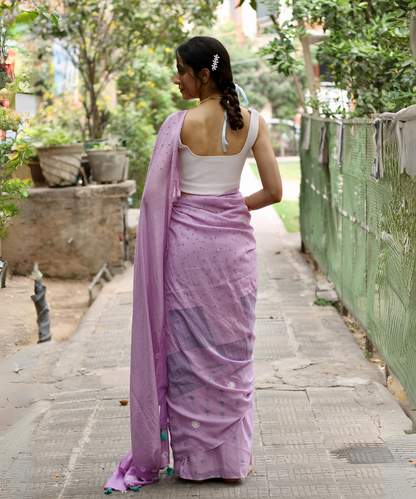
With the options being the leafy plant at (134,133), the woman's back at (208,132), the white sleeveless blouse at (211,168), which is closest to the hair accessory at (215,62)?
the woman's back at (208,132)

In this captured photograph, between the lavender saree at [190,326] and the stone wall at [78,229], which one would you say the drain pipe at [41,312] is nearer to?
the stone wall at [78,229]

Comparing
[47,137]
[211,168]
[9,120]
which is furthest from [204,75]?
[47,137]

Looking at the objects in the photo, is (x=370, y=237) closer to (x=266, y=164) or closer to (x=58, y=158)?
(x=266, y=164)

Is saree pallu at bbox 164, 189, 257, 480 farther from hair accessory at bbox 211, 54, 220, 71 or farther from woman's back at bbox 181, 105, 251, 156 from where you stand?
hair accessory at bbox 211, 54, 220, 71

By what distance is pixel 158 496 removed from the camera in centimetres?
278

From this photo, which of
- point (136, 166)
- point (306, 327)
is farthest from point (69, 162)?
point (306, 327)

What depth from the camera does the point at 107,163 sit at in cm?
864

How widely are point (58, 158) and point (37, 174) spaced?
62cm

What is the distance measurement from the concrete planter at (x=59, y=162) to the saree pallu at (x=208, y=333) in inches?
226

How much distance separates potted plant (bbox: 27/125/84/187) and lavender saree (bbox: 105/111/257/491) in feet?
18.8

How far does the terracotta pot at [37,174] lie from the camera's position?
864 centimetres

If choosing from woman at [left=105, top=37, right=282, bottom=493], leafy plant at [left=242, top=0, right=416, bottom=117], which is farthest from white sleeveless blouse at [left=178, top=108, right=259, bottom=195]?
leafy plant at [left=242, top=0, right=416, bottom=117]

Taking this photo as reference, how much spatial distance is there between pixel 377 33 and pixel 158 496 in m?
5.80

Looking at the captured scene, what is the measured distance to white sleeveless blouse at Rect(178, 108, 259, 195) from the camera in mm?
2822
